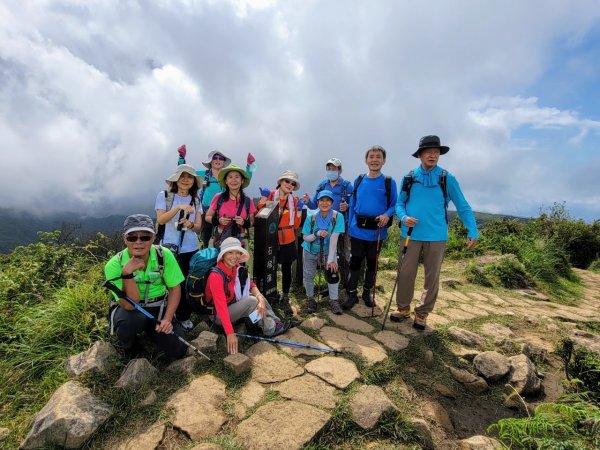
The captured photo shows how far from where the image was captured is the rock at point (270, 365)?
342 cm

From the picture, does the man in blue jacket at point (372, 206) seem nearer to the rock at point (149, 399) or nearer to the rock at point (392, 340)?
the rock at point (392, 340)

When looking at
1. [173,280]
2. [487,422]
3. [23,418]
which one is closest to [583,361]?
[487,422]

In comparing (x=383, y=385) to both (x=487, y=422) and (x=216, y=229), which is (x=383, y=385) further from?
(x=216, y=229)

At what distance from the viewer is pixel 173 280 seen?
12.2 ft

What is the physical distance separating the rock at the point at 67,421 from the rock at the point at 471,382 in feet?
12.0

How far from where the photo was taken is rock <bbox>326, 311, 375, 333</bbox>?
4660mm

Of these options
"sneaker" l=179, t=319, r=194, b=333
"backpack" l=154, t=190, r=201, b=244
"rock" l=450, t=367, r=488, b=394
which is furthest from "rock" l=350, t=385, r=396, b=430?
"backpack" l=154, t=190, r=201, b=244

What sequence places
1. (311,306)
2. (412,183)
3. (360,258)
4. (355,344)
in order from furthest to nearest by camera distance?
(360,258) < (311,306) < (412,183) < (355,344)

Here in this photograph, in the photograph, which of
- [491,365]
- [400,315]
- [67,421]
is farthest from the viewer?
[400,315]

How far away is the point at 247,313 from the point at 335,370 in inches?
53.1

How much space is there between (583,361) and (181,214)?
5.31 metres

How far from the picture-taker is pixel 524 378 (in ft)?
11.8

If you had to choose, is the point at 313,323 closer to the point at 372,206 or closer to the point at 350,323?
the point at 350,323

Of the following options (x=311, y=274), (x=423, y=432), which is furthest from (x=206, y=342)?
(x=423, y=432)
